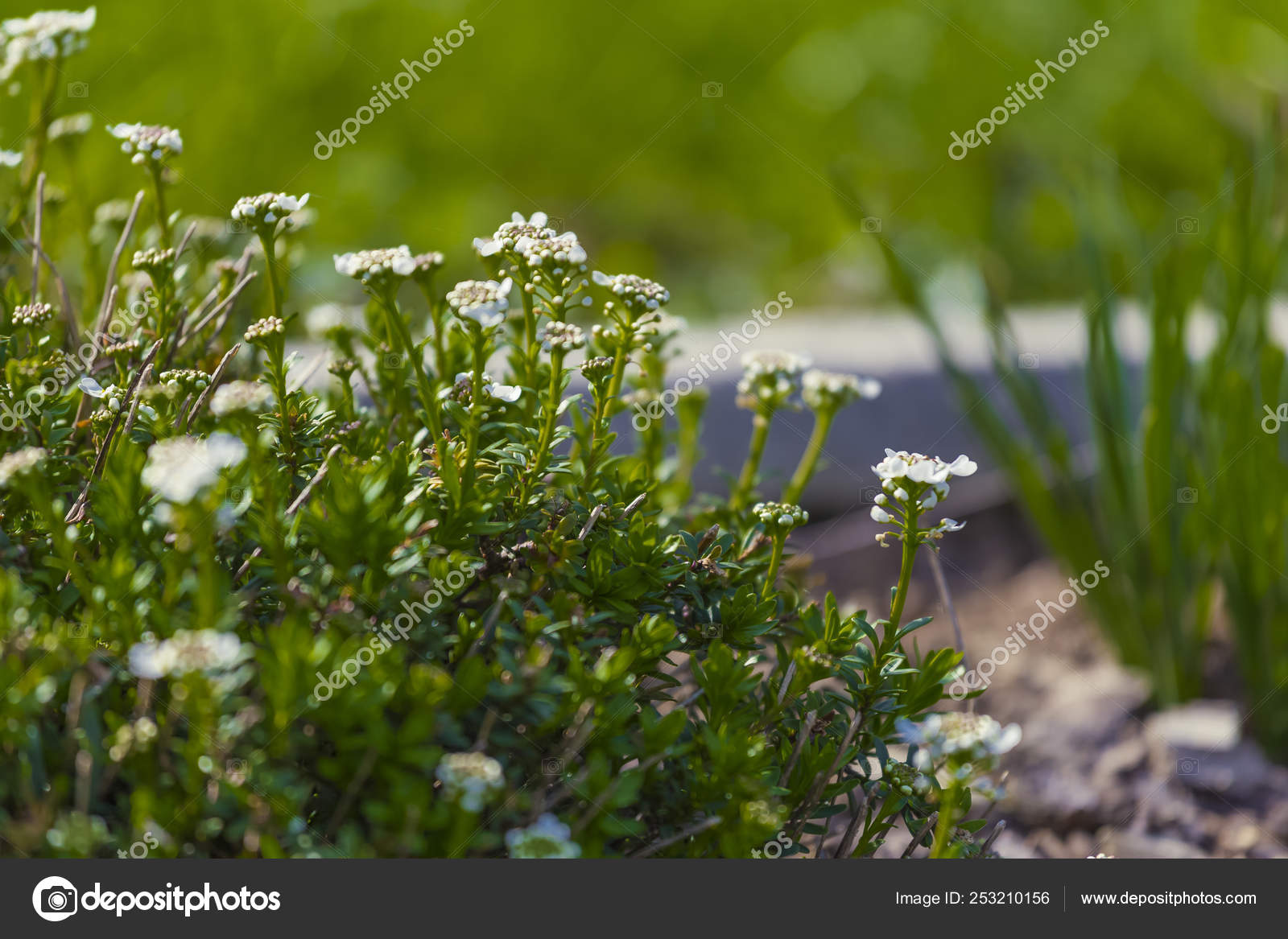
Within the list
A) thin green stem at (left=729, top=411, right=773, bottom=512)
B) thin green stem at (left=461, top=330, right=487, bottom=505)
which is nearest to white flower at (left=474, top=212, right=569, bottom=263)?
thin green stem at (left=461, top=330, right=487, bottom=505)

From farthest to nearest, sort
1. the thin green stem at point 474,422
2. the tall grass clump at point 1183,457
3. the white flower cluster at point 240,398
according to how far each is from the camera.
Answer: the tall grass clump at point 1183,457 → the thin green stem at point 474,422 → the white flower cluster at point 240,398

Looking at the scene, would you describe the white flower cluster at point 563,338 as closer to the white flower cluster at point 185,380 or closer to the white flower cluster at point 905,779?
the white flower cluster at point 185,380

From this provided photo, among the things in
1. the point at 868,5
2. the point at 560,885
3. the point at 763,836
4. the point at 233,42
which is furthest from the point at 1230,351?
the point at 233,42

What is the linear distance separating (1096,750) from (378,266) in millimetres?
1738

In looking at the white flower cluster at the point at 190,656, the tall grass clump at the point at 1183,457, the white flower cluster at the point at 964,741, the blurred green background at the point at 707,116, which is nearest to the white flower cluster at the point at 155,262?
the white flower cluster at the point at 190,656

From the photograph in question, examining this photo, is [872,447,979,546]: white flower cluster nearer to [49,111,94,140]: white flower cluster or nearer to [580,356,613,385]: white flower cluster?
[580,356,613,385]: white flower cluster

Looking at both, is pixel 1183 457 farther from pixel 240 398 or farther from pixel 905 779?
pixel 240 398

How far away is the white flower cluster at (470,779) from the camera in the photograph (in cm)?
81

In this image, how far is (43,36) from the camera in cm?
132

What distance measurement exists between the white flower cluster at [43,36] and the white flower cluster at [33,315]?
37 cm

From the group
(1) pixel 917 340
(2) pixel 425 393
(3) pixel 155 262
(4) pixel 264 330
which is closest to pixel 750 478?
(2) pixel 425 393

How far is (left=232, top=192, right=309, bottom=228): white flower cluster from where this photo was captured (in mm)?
1077

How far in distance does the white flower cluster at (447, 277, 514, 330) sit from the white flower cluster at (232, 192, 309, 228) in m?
0.19

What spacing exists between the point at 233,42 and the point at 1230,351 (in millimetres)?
3608
